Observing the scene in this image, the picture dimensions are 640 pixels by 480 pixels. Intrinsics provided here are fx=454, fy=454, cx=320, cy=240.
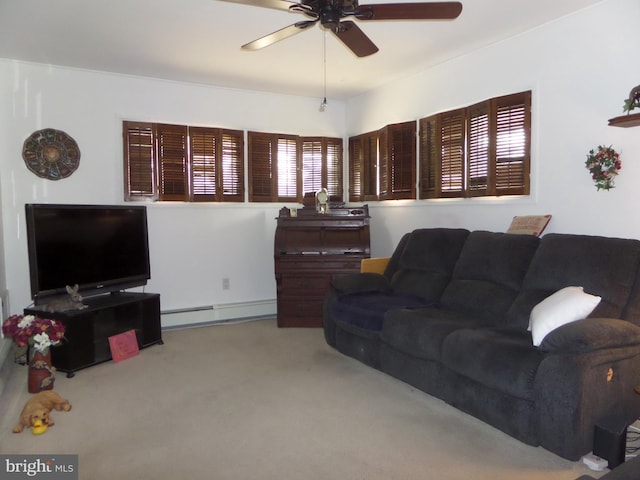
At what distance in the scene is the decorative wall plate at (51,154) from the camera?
13.5ft

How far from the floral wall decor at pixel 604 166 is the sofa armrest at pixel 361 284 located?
1.74 m

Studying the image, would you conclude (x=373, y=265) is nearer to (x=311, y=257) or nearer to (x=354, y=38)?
(x=311, y=257)

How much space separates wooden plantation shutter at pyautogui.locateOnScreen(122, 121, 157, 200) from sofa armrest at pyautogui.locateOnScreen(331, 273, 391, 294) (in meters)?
2.22

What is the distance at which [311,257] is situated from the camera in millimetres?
4633

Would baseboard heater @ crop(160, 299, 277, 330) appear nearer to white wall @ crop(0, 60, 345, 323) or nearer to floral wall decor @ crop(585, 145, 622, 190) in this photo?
white wall @ crop(0, 60, 345, 323)

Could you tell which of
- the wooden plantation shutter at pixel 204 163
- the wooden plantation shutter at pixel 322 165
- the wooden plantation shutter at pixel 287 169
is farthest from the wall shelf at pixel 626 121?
the wooden plantation shutter at pixel 204 163

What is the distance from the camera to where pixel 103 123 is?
4.43 m

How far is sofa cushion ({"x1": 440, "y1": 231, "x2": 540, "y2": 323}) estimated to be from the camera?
3.03 m

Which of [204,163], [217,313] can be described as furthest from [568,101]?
[217,313]

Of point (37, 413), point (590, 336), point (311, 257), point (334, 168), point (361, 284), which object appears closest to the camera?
point (590, 336)

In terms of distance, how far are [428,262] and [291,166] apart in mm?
2334

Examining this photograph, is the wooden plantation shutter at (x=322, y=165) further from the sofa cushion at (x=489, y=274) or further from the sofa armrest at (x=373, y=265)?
the sofa cushion at (x=489, y=274)

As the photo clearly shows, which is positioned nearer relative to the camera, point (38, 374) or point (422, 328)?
point (422, 328)

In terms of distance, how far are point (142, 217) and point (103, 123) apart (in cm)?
103
